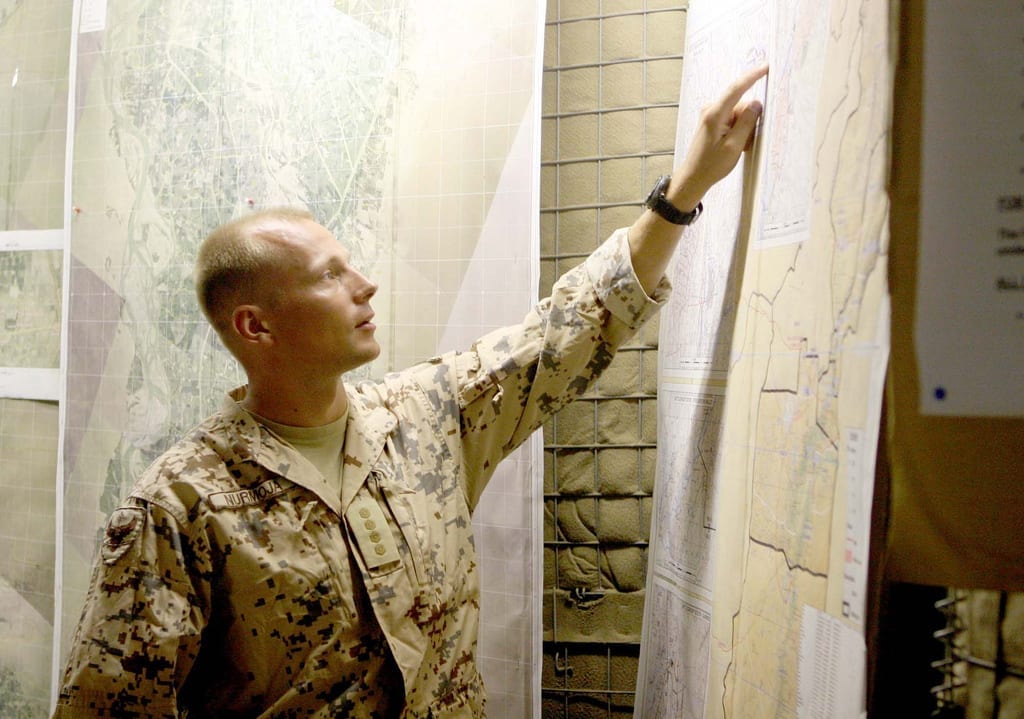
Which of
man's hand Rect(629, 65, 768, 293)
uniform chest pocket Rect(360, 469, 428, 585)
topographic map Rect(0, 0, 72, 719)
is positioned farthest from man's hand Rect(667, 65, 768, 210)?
topographic map Rect(0, 0, 72, 719)

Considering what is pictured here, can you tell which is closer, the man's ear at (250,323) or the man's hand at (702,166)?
the man's hand at (702,166)

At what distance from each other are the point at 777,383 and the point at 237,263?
793mm

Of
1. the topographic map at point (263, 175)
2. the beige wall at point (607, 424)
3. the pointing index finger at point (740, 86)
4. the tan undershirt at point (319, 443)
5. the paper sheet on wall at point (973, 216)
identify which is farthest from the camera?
the beige wall at point (607, 424)

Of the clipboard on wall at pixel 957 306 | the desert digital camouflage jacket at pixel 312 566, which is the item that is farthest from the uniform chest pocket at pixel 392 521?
the clipboard on wall at pixel 957 306

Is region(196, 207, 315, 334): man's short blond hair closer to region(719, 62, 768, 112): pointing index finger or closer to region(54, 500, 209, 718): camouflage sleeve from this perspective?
region(54, 500, 209, 718): camouflage sleeve

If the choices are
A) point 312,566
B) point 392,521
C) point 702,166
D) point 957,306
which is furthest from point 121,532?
point 957,306

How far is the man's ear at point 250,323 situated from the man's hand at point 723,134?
640mm

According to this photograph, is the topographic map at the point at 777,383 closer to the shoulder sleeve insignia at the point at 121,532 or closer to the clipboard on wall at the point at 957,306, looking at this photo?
the clipboard on wall at the point at 957,306

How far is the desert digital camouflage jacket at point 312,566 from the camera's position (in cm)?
93

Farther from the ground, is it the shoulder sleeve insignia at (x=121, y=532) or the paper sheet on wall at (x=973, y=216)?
the paper sheet on wall at (x=973, y=216)

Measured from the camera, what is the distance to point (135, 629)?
920mm

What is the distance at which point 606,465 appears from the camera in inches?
55.3

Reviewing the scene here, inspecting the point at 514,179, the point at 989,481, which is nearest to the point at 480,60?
the point at 514,179

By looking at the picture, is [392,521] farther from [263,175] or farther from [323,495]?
[263,175]
